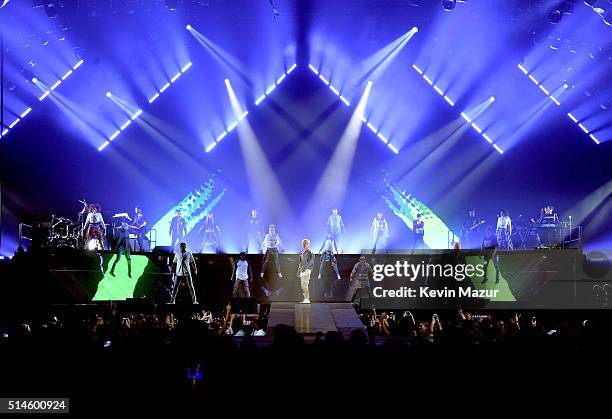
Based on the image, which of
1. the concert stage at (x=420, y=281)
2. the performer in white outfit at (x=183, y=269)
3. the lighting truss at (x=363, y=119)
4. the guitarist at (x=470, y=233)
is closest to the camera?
the performer in white outfit at (x=183, y=269)

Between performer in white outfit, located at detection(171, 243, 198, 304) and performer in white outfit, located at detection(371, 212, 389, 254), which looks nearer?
performer in white outfit, located at detection(171, 243, 198, 304)

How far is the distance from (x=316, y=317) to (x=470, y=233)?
10166 mm

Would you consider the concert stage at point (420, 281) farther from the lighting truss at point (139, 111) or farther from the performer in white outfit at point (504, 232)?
the lighting truss at point (139, 111)

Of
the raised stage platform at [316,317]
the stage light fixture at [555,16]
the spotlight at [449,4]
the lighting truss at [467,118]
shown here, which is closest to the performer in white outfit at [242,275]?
the raised stage platform at [316,317]

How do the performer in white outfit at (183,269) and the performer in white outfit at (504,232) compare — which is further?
the performer in white outfit at (504,232)

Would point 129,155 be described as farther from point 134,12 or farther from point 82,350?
point 82,350

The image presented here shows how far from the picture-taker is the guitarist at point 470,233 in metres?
21.9

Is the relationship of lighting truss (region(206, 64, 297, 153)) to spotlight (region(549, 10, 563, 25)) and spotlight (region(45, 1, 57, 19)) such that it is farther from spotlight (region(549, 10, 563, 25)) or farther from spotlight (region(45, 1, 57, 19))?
spotlight (region(549, 10, 563, 25))

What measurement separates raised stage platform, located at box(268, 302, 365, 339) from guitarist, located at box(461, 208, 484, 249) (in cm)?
766

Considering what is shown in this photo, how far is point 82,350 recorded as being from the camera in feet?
16.0

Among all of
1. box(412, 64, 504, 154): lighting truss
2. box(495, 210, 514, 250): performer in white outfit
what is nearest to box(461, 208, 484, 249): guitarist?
box(495, 210, 514, 250): performer in white outfit

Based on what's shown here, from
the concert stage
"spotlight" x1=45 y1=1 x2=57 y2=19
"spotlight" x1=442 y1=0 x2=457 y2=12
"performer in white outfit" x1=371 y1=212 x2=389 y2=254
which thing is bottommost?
the concert stage

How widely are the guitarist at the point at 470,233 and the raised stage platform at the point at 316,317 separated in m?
7.66

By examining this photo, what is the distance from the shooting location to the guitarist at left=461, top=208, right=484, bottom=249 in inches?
861
